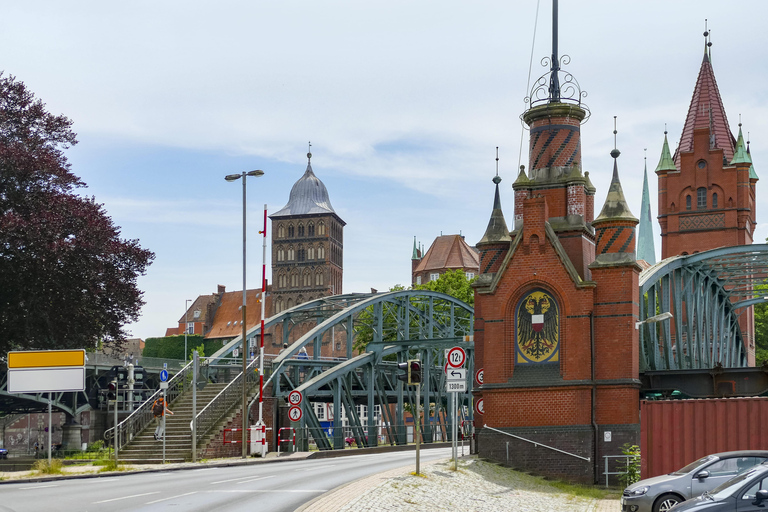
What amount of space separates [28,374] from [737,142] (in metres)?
69.8

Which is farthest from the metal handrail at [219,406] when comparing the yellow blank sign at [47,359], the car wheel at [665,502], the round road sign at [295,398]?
the car wheel at [665,502]

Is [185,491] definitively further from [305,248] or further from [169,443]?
[305,248]

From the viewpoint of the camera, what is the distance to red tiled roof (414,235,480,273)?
141375 millimetres

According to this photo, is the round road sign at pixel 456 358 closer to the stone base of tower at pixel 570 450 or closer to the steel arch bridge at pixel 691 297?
the stone base of tower at pixel 570 450

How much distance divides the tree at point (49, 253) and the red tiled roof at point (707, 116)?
57.3 m

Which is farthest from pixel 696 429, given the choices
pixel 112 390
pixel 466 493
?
pixel 112 390

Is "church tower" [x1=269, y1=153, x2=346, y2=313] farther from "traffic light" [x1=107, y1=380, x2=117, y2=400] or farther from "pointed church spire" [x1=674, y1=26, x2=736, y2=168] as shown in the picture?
"traffic light" [x1=107, y1=380, x2=117, y2=400]

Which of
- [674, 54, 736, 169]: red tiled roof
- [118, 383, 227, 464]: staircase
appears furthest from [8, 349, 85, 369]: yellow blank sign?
[674, 54, 736, 169]: red tiled roof

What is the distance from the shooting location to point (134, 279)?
42656 mm

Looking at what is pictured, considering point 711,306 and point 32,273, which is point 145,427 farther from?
point 711,306

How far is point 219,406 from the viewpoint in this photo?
36.5 meters

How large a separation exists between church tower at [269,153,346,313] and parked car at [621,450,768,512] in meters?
125

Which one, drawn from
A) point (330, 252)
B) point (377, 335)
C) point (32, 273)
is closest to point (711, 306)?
point (377, 335)

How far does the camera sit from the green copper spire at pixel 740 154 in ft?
273
